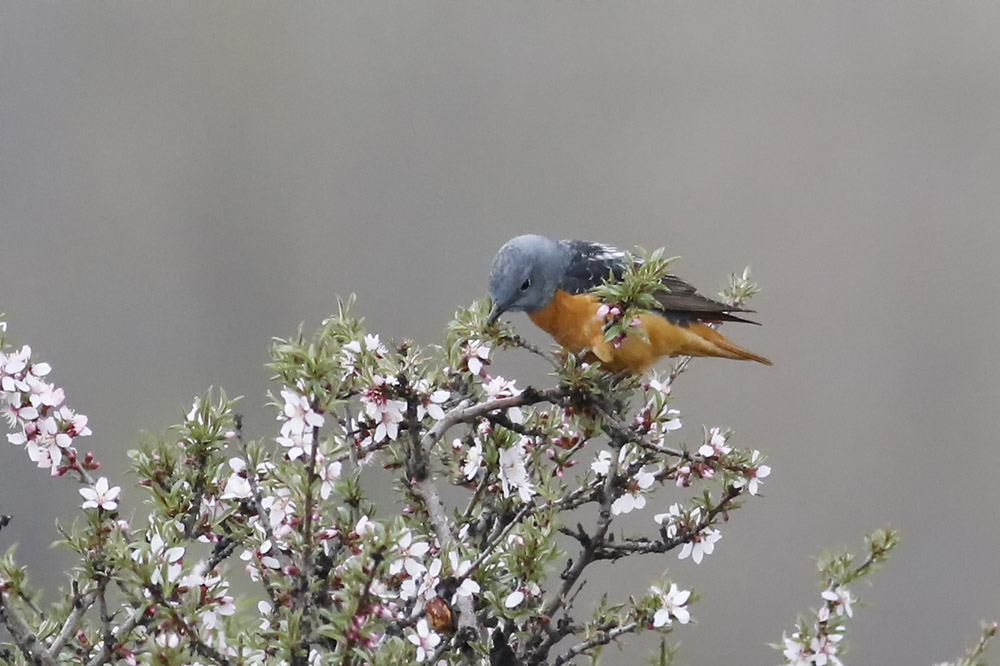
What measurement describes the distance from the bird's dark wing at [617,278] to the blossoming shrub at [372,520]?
196 millimetres

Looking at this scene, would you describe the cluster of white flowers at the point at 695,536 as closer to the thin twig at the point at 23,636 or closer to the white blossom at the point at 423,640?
the white blossom at the point at 423,640

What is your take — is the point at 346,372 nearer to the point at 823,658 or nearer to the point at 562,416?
the point at 562,416

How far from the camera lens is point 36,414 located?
28.4 inches

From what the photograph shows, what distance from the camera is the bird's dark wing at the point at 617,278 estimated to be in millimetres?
1080

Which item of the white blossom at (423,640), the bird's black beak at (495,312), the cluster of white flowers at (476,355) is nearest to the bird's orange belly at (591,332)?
the bird's black beak at (495,312)

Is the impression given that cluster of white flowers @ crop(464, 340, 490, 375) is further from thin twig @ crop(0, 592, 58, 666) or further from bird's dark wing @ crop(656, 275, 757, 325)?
thin twig @ crop(0, 592, 58, 666)

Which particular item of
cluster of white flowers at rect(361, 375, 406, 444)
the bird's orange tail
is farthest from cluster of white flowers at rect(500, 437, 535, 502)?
the bird's orange tail

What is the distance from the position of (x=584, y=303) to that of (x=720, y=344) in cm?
23

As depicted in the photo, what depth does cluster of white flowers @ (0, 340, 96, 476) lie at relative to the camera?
71 centimetres

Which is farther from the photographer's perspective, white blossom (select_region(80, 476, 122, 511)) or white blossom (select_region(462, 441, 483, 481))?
white blossom (select_region(462, 441, 483, 481))

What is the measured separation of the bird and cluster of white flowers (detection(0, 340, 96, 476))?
0.43 metres

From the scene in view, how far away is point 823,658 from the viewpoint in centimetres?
84

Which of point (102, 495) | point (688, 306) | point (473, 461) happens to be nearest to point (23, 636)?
point (102, 495)

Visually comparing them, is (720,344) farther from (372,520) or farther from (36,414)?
(36,414)
